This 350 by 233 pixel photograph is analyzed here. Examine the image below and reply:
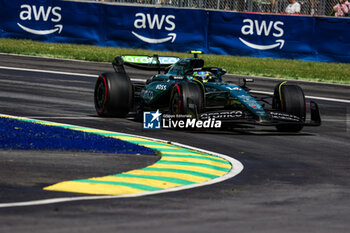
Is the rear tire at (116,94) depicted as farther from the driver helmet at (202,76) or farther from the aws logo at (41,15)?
the aws logo at (41,15)

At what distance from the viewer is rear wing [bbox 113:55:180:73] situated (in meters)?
16.1

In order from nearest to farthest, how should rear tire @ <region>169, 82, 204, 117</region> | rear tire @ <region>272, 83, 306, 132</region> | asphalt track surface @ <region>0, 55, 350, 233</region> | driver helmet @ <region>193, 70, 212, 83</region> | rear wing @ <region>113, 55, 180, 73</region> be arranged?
asphalt track surface @ <region>0, 55, 350, 233</region>
rear tire @ <region>169, 82, 204, 117</region>
rear tire @ <region>272, 83, 306, 132</region>
driver helmet @ <region>193, 70, 212, 83</region>
rear wing @ <region>113, 55, 180, 73</region>

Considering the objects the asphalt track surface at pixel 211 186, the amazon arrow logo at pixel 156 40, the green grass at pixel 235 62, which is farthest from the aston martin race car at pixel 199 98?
the amazon arrow logo at pixel 156 40

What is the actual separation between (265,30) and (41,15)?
350 inches

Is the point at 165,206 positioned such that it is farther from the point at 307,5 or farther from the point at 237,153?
the point at 307,5

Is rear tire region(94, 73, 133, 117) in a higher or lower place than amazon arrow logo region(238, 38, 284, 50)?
lower

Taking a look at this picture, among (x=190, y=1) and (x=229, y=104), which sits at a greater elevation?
(x=190, y=1)

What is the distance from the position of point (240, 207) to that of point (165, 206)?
0.78 meters

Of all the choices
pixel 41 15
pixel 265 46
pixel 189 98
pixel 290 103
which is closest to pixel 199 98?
pixel 189 98

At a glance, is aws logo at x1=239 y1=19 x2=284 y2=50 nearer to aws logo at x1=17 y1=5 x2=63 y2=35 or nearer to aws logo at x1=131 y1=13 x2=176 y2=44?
aws logo at x1=131 y1=13 x2=176 y2=44

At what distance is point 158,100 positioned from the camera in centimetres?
1461

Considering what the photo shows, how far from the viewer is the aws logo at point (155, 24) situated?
28.5 meters

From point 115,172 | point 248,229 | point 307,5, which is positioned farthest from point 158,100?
point 307,5

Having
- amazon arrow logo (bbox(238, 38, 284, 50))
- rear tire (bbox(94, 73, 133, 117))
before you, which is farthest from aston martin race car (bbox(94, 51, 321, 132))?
amazon arrow logo (bbox(238, 38, 284, 50))
